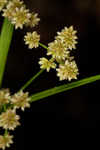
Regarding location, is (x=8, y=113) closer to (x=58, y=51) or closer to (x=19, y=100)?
(x=19, y=100)

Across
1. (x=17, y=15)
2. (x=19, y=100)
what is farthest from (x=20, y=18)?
(x=19, y=100)

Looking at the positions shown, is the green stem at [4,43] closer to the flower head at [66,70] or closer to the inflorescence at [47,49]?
the inflorescence at [47,49]

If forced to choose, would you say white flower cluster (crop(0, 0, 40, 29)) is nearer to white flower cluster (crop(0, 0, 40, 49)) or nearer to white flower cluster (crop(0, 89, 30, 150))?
white flower cluster (crop(0, 0, 40, 49))

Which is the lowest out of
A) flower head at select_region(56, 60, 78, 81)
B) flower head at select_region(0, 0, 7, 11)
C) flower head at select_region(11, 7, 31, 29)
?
flower head at select_region(56, 60, 78, 81)

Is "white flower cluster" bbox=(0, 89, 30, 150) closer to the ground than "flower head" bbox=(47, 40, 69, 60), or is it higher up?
closer to the ground

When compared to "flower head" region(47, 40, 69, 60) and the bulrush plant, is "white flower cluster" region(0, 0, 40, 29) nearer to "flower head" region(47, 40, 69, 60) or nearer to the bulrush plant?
the bulrush plant

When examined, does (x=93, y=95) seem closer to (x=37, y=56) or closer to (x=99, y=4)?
(x=37, y=56)

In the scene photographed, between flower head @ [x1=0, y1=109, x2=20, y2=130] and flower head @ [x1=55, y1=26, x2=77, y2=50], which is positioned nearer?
flower head @ [x1=0, y1=109, x2=20, y2=130]

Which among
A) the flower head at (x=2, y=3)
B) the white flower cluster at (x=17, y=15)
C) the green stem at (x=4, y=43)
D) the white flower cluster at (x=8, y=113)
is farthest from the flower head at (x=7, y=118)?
the flower head at (x=2, y=3)

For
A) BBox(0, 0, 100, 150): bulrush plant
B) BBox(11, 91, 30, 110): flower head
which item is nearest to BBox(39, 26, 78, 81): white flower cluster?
BBox(0, 0, 100, 150): bulrush plant
